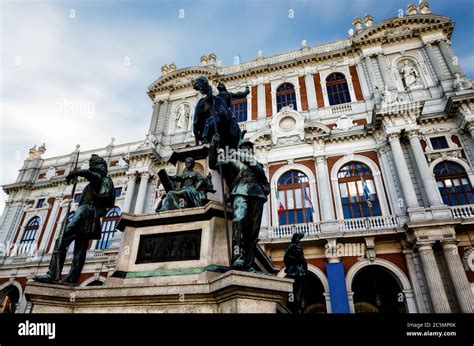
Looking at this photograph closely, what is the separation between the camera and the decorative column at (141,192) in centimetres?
1822

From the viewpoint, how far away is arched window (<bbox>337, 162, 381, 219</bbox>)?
49.0 feet

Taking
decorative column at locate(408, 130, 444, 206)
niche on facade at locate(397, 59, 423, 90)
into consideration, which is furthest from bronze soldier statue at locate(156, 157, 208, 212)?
niche on facade at locate(397, 59, 423, 90)

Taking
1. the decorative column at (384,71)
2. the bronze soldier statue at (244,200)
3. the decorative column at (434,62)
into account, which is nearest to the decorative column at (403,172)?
the decorative column at (384,71)

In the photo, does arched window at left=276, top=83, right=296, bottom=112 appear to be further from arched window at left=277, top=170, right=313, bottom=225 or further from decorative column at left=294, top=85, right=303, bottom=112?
arched window at left=277, top=170, right=313, bottom=225

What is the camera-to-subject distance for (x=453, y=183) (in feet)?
46.6

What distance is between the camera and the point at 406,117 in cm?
1535

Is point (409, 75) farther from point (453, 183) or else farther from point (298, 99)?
point (453, 183)

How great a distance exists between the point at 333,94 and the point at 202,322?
19.4 metres

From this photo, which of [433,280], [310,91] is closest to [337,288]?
[433,280]

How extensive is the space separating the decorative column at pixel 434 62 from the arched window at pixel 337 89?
5014mm

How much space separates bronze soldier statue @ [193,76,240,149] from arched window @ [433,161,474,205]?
13263mm

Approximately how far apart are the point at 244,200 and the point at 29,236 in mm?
24524

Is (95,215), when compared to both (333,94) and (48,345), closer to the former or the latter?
(48,345)

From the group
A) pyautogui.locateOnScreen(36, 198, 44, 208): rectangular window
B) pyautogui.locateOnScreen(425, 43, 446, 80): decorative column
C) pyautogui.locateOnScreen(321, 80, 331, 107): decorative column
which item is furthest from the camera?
pyautogui.locateOnScreen(36, 198, 44, 208): rectangular window
